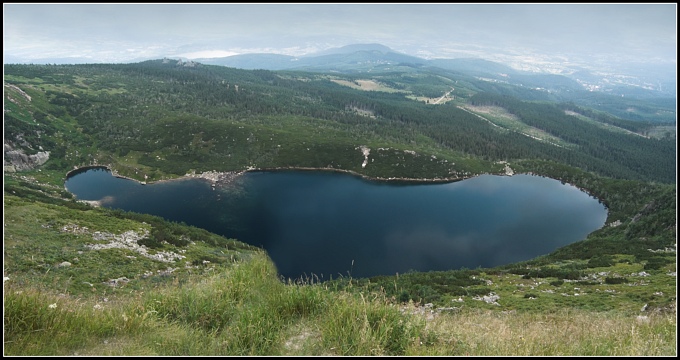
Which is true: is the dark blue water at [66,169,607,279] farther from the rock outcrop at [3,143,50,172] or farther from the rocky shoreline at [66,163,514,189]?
the rock outcrop at [3,143,50,172]

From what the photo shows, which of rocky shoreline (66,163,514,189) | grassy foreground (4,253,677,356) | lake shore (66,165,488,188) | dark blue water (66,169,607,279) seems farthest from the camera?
rocky shoreline (66,163,514,189)

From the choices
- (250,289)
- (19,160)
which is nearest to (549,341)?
(250,289)

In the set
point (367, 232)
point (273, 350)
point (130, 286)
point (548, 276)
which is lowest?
point (367, 232)

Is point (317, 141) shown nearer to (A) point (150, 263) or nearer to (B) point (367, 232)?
(B) point (367, 232)

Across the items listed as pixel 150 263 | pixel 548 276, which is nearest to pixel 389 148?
pixel 548 276

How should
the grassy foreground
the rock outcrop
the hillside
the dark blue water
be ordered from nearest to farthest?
the grassy foreground, the hillside, the dark blue water, the rock outcrop

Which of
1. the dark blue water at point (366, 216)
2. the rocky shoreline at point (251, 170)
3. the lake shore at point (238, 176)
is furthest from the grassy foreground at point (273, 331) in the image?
the lake shore at point (238, 176)

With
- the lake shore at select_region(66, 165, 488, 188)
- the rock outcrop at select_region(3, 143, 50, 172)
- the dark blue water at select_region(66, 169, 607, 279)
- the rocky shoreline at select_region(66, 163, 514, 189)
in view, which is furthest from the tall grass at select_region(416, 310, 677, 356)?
the rock outcrop at select_region(3, 143, 50, 172)

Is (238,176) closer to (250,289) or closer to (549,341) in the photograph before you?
(250,289)
